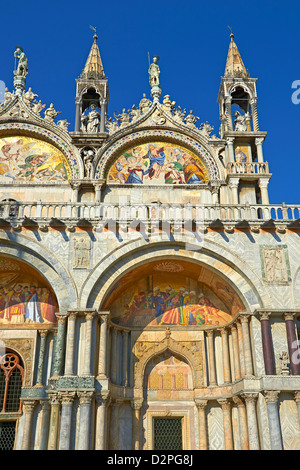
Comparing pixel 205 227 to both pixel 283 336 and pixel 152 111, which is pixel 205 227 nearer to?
pixel 283 336

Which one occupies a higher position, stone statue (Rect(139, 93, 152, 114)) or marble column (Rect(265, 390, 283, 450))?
stone statue (Rect(139, 93, 152, 114))

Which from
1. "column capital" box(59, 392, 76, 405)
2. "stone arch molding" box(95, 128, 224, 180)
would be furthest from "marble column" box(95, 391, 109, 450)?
"stone arch molding" box(95, 128, 224, 180)

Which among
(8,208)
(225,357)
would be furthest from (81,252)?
(225,357)

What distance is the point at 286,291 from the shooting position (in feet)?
47.6

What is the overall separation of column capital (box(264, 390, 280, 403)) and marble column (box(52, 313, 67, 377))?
5.49 meters

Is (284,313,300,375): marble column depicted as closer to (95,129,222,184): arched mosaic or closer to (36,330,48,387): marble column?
(95,129,222,184): arched mosaic

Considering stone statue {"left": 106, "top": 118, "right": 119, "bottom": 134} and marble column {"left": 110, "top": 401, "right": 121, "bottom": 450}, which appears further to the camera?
stone statue {"left": 106, "top": 118, "right": 119, "bottom": 134}

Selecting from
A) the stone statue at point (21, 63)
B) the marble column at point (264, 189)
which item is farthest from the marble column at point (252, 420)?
the stone statue at point (21, 63)

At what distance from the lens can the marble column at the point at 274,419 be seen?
12773mm

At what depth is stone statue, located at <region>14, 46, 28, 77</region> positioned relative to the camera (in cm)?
2019

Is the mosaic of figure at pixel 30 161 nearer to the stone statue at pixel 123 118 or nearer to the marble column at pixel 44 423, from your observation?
the stone statue at pixel 123 118

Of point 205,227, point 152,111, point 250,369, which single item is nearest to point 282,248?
point 205,227

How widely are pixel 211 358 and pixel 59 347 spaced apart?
4.71 m

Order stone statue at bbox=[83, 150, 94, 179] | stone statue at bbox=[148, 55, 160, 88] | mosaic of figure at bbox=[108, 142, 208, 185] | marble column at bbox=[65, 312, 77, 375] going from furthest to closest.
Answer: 1. stone statue at bbox=[148, 55, 160, 88]
2. mosaic of figure at bbox=[108, 142, 208, 185]
3. stone statue at bbox=[83, 150, 94, 179]
4. marble column at bbox=[65, 312, 77, 375]
